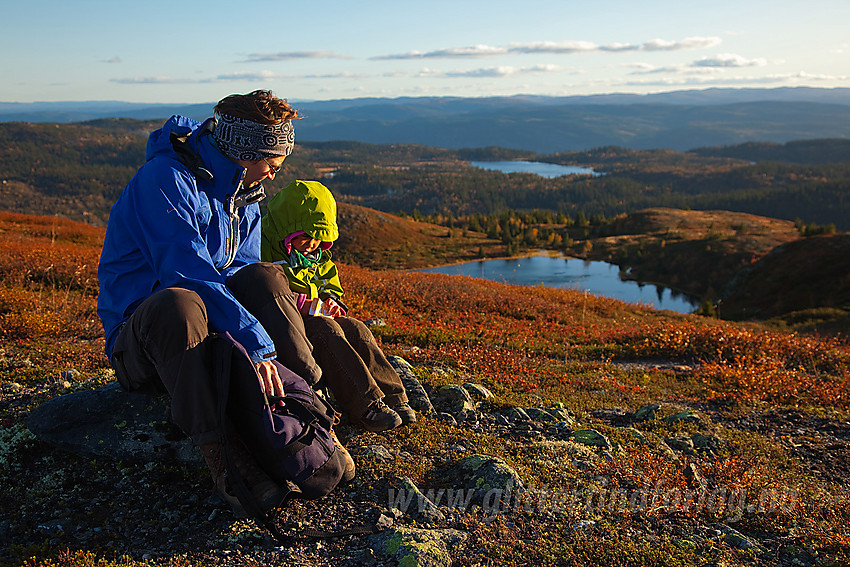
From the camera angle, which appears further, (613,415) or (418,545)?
(613,415)

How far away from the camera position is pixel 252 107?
13.7 feet

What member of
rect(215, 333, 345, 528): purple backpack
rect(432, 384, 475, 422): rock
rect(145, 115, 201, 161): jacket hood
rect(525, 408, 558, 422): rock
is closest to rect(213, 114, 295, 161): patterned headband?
rect(145, 115, 201, 161): jacket hood

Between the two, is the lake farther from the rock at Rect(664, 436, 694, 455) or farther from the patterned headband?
the patterned headband

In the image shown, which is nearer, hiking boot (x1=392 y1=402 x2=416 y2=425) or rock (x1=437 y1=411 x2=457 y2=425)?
hiking boot (x1=392 y1=402 x2=416 y2=425)

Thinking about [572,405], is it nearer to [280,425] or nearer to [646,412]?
[646,412]

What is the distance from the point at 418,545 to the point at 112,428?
112 inches

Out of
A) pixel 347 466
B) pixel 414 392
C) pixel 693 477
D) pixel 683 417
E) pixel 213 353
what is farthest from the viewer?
pixel 683 417

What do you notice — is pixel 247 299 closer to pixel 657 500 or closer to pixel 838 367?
pixel 657 500

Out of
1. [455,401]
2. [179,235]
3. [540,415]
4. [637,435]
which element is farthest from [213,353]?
[637,435]

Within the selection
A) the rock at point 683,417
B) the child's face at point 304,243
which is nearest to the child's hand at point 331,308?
the child's face at point 304,243

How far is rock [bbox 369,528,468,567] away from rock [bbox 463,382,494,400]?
9.42 feet

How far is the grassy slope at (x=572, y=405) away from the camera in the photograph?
13.8ft

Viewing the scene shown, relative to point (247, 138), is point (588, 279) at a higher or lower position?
lower

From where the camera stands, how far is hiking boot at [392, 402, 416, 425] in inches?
216
